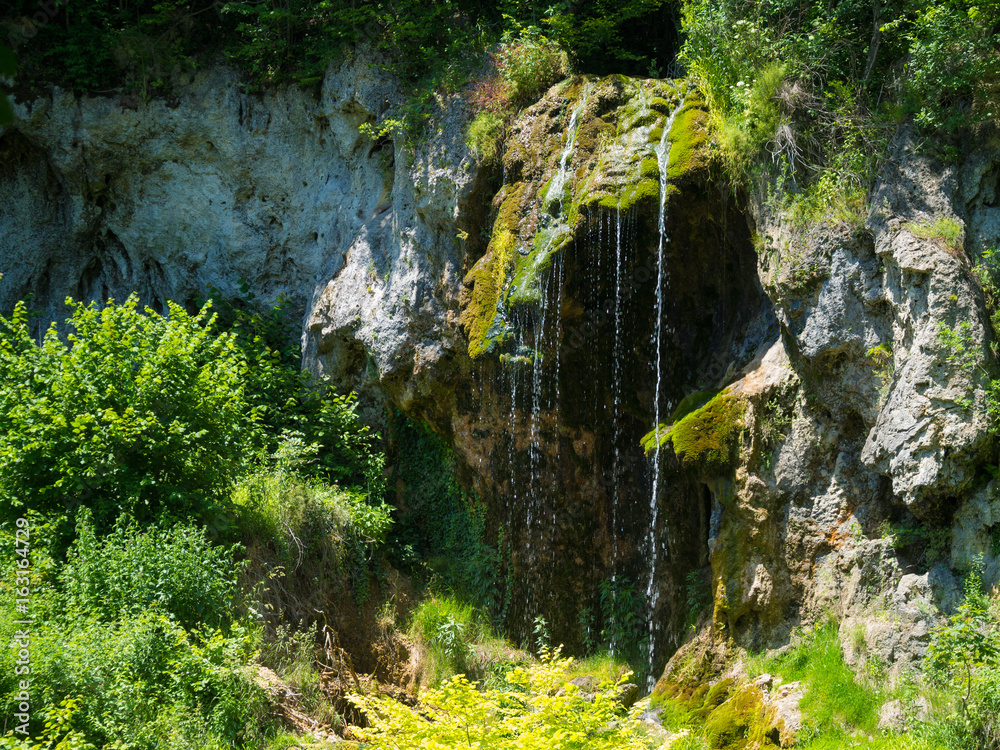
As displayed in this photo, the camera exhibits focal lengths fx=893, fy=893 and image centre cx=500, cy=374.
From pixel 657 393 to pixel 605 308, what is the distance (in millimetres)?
1052

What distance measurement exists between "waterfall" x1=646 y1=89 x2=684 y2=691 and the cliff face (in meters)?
0.03

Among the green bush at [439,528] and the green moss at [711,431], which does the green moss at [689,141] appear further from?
the green bush at [439,528]

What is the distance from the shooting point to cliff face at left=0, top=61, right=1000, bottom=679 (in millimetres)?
7129

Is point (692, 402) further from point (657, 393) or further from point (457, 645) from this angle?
point (457, 645)

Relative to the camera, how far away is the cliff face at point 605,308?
7.13 meters

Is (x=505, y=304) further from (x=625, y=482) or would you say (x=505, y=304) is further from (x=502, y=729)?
(x=502, y=729)

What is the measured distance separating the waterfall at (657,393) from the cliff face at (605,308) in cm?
3

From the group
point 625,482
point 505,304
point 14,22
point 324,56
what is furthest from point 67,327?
point 625,482

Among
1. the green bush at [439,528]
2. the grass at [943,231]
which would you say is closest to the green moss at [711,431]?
the grass at [943,231]

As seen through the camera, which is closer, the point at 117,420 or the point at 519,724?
the point at 519,724

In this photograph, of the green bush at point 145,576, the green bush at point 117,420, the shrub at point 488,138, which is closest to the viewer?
the green bush at point 145,576

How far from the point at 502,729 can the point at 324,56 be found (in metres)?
10.1

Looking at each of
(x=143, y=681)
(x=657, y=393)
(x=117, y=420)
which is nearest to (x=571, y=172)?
(x=657, y=393)

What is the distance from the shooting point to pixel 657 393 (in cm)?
942
